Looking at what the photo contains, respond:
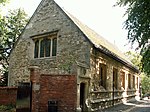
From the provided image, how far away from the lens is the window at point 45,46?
61.8 feet

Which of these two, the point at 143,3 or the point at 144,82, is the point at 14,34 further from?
the point at 144,82

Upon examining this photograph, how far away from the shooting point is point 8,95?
55.9 feet

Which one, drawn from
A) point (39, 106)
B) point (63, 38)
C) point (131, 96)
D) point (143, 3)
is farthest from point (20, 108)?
point (131, 96)

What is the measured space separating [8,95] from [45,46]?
502 cm

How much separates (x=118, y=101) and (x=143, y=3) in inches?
483

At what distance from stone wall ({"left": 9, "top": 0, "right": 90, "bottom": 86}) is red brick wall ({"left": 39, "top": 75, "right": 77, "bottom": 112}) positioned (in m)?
0.92

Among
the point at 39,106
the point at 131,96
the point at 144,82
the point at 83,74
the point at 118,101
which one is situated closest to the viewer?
the point at 39,106

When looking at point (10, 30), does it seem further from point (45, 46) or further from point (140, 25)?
point (140, 25)

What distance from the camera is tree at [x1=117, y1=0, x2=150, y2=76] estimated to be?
13470 mm

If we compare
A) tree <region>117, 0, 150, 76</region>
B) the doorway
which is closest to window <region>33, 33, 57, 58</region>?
the doorway

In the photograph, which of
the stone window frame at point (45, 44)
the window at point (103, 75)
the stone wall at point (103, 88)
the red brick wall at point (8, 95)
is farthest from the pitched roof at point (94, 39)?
the red brick wall at point (8, 95)

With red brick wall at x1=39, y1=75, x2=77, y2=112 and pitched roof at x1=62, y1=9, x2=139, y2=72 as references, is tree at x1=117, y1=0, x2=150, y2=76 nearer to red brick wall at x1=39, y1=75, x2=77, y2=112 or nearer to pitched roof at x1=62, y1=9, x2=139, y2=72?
pitched roof at x1=62, y1=9, x2=139, y2=72

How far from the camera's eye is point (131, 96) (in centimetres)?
3012

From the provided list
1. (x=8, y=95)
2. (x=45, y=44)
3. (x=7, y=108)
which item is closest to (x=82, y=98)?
(x=7, y=108)
